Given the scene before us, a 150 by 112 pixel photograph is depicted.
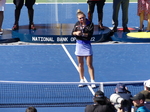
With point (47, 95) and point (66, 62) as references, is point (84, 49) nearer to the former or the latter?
point (47, 95)

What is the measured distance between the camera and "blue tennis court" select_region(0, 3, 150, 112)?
12.5 metres

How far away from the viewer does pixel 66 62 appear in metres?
13.9

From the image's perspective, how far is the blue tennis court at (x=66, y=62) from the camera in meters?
12.5

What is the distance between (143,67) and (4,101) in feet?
15.0

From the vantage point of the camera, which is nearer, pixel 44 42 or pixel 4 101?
pixel 4 101

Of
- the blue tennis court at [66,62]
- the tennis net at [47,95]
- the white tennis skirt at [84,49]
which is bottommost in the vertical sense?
the tennis net at [47,95]

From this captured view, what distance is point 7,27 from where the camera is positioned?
Answer: 1842 centimetres

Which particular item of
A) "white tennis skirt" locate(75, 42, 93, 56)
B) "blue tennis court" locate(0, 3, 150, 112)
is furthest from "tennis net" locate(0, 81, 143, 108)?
"white tennis skirt" locate(75, 42, 93, 56)

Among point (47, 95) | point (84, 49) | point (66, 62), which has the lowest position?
point (47, 95)

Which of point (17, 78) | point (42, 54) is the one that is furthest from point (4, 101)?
→ point (42, 54)

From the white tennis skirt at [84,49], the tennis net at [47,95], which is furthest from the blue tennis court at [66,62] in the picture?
the white tennis skirt at [84,49]

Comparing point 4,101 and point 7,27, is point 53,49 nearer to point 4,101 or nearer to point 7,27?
point 7,27

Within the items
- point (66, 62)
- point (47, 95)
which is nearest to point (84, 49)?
point (47, 95)

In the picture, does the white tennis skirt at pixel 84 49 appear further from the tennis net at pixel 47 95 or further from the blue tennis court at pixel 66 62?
the blue tennis court at pixel 66 62
